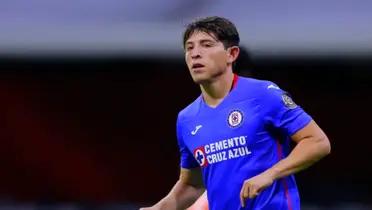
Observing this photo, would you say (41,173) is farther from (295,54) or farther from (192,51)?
(192,51)

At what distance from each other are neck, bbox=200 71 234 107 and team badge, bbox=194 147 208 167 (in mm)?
215

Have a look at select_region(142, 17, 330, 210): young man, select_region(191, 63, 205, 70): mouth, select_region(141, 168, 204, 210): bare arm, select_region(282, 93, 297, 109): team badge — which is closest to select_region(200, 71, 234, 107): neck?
select_region(142, 17, 330, 210): young man

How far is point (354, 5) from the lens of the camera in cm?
884

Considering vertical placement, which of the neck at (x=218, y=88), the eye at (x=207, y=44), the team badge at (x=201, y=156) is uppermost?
the eye at (x=207, y=44)

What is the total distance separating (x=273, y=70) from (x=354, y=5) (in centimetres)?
75

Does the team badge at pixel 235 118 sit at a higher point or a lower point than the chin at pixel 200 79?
lower

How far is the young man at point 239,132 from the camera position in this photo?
518cm

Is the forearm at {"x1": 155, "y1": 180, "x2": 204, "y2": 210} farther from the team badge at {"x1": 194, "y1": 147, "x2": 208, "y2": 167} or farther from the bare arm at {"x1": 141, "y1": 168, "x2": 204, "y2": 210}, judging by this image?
the team badge at {"x1": 194, "y1": 147, "x2": 208, "y2": 167}

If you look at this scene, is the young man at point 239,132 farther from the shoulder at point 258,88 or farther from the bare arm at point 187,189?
the bare arm at point 187,189

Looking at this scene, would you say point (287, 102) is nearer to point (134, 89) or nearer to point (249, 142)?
point (249, 142)

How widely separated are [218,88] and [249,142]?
334mm

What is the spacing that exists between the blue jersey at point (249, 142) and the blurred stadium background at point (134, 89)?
3.21 meters

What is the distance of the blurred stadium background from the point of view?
8781 mm

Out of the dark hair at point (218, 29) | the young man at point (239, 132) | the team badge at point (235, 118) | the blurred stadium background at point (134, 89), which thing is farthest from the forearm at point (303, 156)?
the blurred stadium background at point (134, 89)
